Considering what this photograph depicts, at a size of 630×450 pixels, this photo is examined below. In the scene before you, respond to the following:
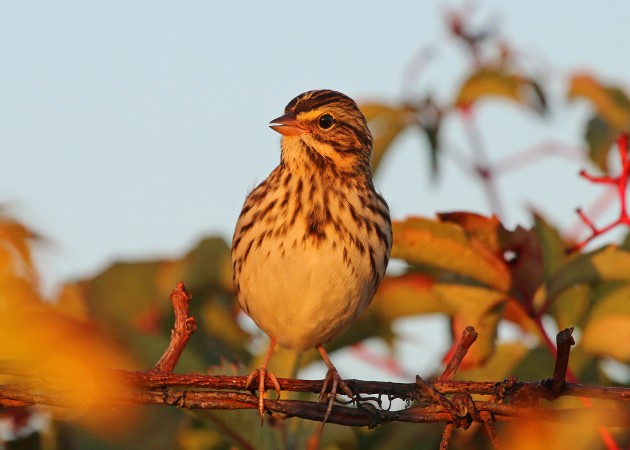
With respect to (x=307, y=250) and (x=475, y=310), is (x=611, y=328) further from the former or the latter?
(x=307, y=250)

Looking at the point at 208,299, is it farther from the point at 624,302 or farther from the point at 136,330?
the point at 624,302

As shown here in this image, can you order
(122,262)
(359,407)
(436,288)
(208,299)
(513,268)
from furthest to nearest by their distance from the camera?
(208,299)
(122,262)
(436,288)
(513,268)
(359,407)

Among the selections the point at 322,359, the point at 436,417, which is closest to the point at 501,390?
the point at 436,417

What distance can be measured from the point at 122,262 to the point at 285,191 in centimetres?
80

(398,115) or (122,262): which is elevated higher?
(398,115)

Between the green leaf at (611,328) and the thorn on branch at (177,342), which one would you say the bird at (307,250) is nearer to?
the green leaf at (611,328)

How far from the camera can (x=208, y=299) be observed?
4.71 m

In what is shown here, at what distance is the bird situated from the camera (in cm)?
423

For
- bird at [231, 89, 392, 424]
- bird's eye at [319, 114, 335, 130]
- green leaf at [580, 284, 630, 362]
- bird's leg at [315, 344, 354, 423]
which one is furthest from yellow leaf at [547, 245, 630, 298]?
bird's eye at [319, 114, 335, 130]

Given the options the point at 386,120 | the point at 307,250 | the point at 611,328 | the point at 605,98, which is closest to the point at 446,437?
the point at 611,328

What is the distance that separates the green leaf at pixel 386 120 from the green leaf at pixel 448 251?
1.08m

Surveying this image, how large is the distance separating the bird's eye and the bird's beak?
0.12m

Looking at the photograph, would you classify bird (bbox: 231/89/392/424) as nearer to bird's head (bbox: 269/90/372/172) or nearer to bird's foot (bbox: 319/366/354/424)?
bird's head (bbox: 269/90/372/172)

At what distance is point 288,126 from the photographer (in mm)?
4926
